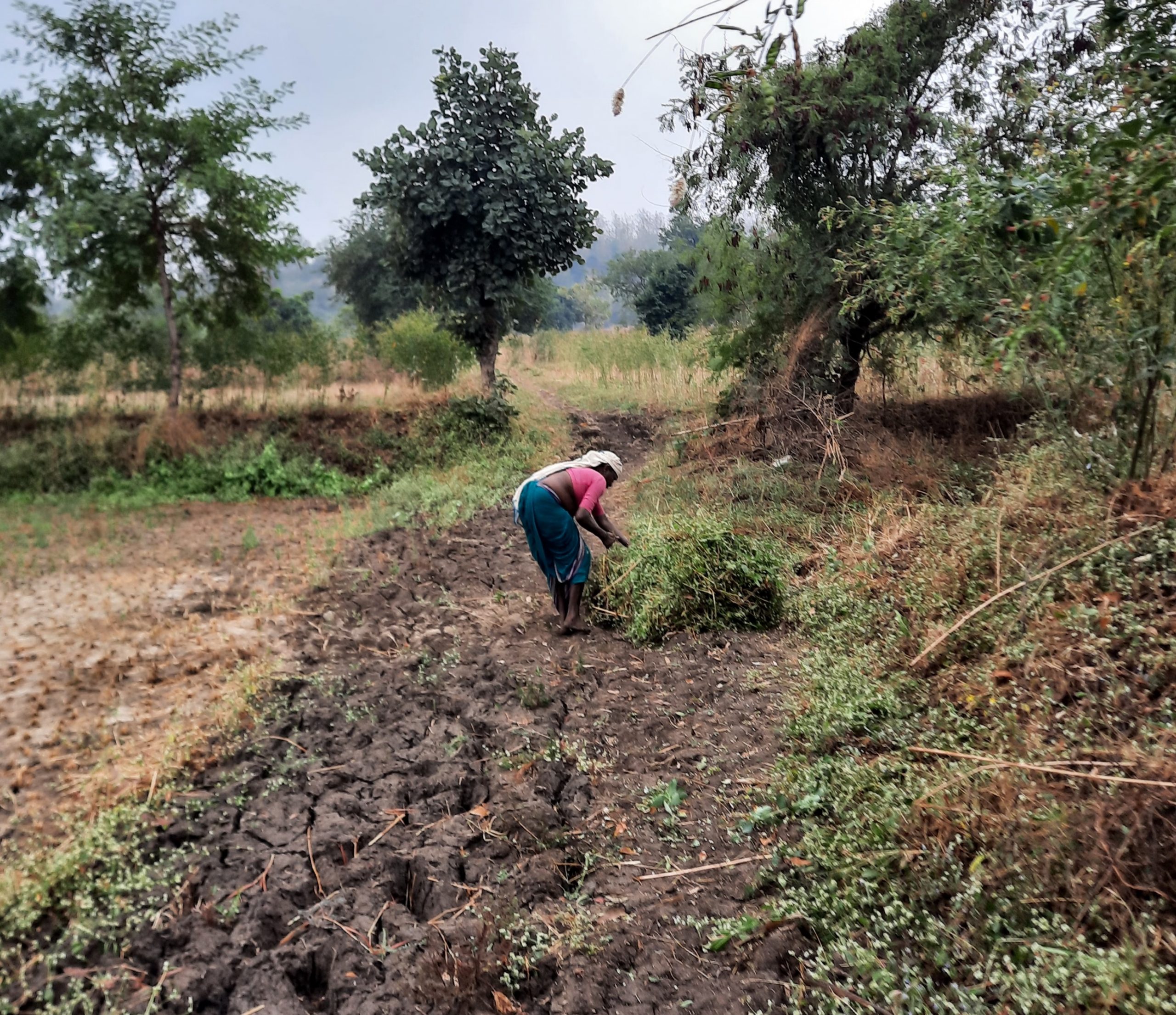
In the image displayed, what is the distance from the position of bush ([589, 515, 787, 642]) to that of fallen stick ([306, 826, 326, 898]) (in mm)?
2362

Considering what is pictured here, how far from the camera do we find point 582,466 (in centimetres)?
548

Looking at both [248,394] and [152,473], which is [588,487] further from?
[248,394]

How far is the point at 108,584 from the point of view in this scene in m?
7.07

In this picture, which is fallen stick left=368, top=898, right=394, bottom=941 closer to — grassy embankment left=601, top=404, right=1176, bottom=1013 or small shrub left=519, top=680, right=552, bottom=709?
grassy embankment left=601, top=404, right=1176, bottom=1013

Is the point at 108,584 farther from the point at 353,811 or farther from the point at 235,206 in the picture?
the point at 235,206

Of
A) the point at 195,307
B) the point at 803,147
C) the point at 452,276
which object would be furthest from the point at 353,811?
the point at 195,307

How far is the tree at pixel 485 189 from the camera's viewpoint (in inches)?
464

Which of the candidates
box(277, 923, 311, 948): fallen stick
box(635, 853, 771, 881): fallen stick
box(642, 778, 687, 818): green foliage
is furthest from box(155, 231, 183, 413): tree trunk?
box(635, 853, 771, 881): fallen stick

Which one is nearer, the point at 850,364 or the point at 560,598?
the point at 560,598

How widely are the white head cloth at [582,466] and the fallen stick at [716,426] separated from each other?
156 inches

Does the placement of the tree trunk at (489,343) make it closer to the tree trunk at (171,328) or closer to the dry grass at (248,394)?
the dry grass at (248,394)

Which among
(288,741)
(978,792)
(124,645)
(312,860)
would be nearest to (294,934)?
(312,860)

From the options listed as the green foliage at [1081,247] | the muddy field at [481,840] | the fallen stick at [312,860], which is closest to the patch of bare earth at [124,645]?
the muddy field at [481,840]

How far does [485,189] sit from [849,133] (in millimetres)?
5596
